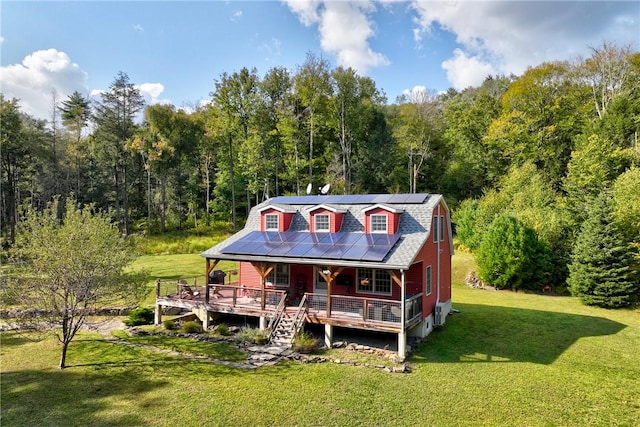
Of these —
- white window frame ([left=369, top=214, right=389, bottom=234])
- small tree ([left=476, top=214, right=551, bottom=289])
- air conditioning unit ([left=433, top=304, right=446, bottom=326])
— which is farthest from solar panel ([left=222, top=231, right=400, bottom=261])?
small tree ([left=476, top=214, right=551, bottom=289])

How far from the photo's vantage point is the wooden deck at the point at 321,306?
14312mm

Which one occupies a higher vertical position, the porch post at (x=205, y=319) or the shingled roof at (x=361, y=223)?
the shingled roof at (x=361, y=223)

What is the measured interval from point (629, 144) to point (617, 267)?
17496 mm

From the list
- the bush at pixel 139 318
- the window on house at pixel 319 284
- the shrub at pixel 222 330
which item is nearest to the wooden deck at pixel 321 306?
the shrub at pixel 222 330

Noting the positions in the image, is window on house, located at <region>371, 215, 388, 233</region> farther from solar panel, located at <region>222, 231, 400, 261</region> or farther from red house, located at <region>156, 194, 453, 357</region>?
solar panel, located at <region>222, 231, 400, 261</region>

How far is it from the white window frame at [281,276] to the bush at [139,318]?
681 cm

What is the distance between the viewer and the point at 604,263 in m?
22.4

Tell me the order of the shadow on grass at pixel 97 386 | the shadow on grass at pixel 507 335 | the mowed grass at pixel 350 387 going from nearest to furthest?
the mowed grass at pixel 350 387 → the shadow on grass at pixel 97 386 → the shadow on grass at pixel 507 335

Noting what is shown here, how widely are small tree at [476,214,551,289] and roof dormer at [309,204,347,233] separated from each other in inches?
587

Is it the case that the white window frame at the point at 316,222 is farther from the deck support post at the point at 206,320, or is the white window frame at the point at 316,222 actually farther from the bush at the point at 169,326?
the bush at the point at 169,326

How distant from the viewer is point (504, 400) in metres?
10.8

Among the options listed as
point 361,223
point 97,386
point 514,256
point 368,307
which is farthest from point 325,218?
point 514,256

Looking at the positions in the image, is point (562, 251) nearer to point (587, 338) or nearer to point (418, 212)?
point (587, 338)

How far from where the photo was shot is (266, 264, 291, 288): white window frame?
731 inches
